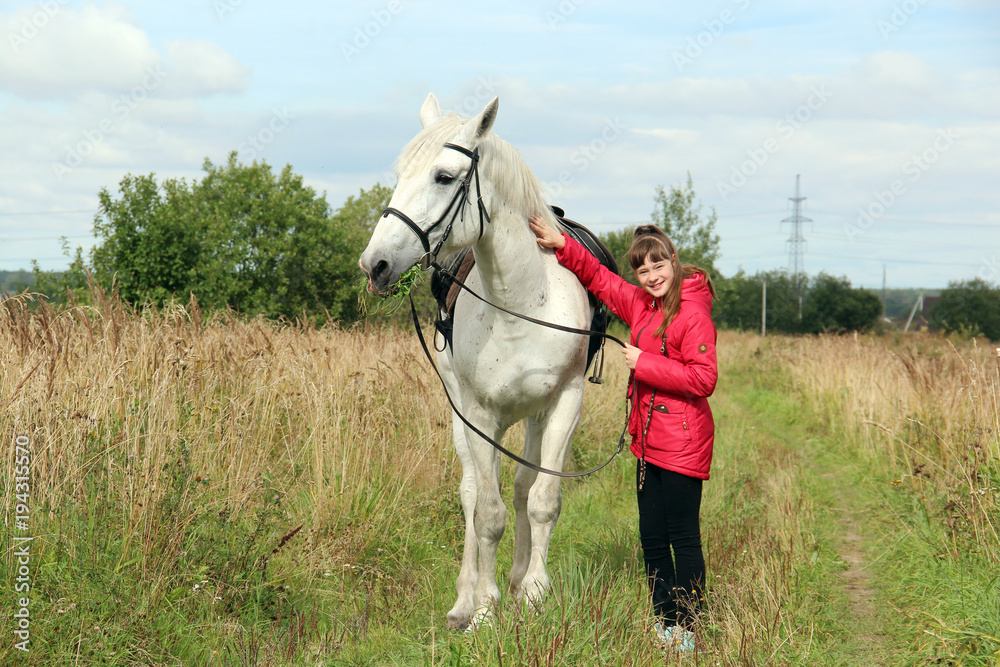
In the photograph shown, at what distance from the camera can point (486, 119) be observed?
3.11m

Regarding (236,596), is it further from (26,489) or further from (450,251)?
(450,251)

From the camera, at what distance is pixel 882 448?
280 inches

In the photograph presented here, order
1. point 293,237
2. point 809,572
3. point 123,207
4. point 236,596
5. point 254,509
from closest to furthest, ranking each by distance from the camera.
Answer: point 236,596 → point 254,509 → point 809,572 → point 123,207 → point 293,237

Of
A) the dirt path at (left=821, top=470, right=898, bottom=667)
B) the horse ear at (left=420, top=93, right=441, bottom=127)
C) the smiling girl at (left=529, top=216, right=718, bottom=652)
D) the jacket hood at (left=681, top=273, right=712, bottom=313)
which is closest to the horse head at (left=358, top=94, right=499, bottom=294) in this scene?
the horse ear at (left=420, top=93, right=441, bottom=127)

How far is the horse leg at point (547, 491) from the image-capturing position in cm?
332

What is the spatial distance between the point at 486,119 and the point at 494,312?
2.85 feet

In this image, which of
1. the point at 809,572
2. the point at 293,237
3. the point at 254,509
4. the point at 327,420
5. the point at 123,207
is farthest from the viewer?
the point at 293,237

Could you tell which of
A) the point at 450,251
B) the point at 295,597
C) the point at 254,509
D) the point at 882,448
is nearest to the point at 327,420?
the point at 254,509

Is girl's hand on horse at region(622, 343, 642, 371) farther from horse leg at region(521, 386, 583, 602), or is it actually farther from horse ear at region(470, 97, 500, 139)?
horse ear at region(470, 97, 500, 139)

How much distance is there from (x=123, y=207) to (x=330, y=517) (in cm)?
1623

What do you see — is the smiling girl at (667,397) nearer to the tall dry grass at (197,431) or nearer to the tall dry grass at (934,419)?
the tall dry grass at (197,431)

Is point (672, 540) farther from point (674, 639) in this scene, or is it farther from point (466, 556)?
point (466, 556)

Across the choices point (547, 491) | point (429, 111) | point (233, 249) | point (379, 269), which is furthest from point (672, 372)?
point (233, 249)

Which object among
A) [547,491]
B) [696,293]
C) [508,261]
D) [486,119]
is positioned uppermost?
[486,119]
